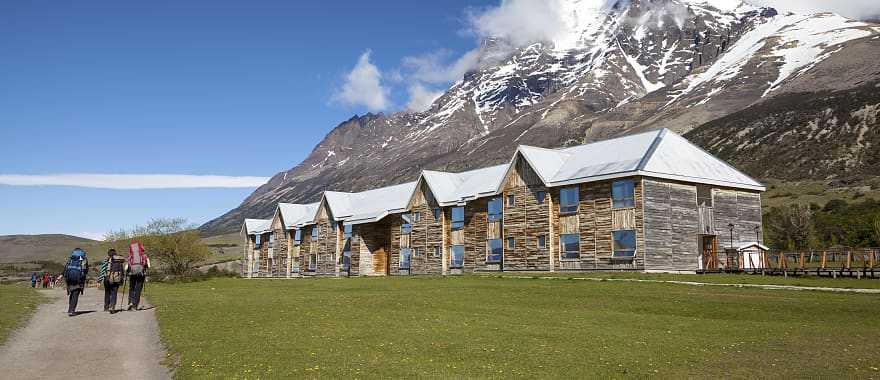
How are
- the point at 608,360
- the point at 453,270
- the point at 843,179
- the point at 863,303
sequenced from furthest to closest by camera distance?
the point at 843,179 → the point at 453,270 → the point at 863,303 → the point at 608,360

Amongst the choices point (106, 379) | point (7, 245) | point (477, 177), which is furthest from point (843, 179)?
point (7, 245)

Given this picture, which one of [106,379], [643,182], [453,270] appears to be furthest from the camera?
[453,270]

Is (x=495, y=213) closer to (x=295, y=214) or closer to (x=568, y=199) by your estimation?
(x=568, y=199)

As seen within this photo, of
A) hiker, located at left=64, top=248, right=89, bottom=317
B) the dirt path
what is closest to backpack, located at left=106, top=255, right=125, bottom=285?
hiker, located at left=64, top=248, right=89, bottom=317

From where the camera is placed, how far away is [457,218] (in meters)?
58.7

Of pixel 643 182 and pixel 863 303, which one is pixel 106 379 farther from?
Answer: pixel 643 182

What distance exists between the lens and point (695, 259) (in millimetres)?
45531

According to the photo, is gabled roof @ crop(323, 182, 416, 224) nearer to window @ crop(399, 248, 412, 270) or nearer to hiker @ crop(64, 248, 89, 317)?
window @ crop(399, 248, 412, 270)

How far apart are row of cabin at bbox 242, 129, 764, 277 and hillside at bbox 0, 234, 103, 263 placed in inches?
4231

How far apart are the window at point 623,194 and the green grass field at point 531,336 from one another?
1692 cm

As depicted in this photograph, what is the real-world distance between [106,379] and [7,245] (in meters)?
199

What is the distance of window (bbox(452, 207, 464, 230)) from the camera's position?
58250mm

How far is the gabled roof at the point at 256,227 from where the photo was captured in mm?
90312

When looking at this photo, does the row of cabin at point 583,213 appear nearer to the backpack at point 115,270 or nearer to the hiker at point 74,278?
the backpack at point 115,270
